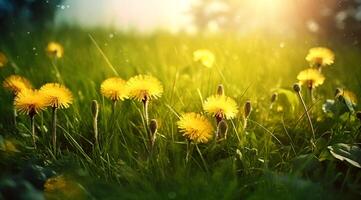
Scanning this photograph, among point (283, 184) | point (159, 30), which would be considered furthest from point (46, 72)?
point (159, 30)

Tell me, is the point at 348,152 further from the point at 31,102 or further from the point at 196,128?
the point at 31,102

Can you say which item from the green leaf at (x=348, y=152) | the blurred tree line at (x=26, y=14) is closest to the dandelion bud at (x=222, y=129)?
the green leaf at (x=348, y=152)

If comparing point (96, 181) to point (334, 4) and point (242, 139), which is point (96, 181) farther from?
point (334, 4)

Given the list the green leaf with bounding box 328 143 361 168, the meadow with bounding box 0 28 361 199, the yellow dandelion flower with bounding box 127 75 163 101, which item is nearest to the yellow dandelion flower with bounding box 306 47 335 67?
A: the meadow with bounding box 0 28 361 199

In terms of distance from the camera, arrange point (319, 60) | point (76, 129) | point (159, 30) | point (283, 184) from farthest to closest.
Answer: point (159, 30) → point (319, 60) → point (76, 129) → point (283, 184)

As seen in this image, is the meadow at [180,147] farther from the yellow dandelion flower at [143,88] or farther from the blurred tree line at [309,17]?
the blurred tree line at [309,17]

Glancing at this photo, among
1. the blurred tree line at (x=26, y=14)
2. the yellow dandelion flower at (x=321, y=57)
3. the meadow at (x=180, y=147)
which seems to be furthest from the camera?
the blurred tree line at (x=26, y=14)

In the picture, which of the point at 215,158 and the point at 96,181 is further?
the point at 215,158
